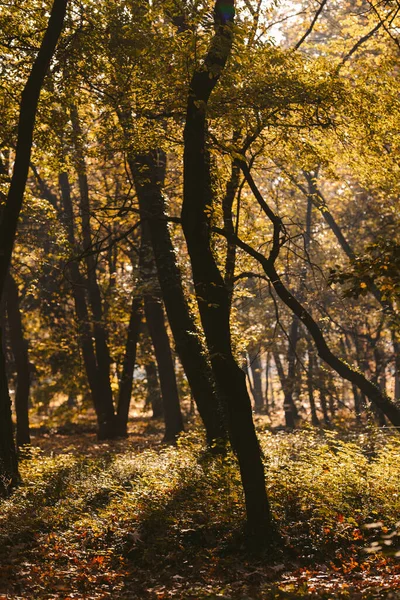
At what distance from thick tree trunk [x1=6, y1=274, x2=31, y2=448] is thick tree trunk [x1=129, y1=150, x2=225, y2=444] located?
199 inches

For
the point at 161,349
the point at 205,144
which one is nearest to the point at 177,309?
the point at 205,144

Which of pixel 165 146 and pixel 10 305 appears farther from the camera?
pixel 10 305

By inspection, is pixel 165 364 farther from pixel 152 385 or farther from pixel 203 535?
pixel 203 535

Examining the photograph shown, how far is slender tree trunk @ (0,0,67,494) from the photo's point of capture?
10.3 m

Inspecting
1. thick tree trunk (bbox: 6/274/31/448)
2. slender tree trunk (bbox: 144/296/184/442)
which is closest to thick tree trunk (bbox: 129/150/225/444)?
thick tree trunk (bbox: 6/274/31/448)

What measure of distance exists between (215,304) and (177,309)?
6.22m

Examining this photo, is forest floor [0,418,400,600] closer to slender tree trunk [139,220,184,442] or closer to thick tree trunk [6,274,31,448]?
thick tree trunk [6,274,31,448]

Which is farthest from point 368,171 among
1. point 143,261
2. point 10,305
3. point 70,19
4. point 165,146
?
point 10,305

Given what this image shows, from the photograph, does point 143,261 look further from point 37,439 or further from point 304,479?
point 304,479

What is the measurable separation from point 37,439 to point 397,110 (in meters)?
18.6

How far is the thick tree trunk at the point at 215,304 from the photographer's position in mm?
8922

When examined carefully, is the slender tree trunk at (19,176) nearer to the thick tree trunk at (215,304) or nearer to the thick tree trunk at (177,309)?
the thick tree trunk at (215,304)

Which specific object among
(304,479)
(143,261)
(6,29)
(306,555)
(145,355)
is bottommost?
(306,555)

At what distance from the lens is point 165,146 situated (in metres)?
12.9
